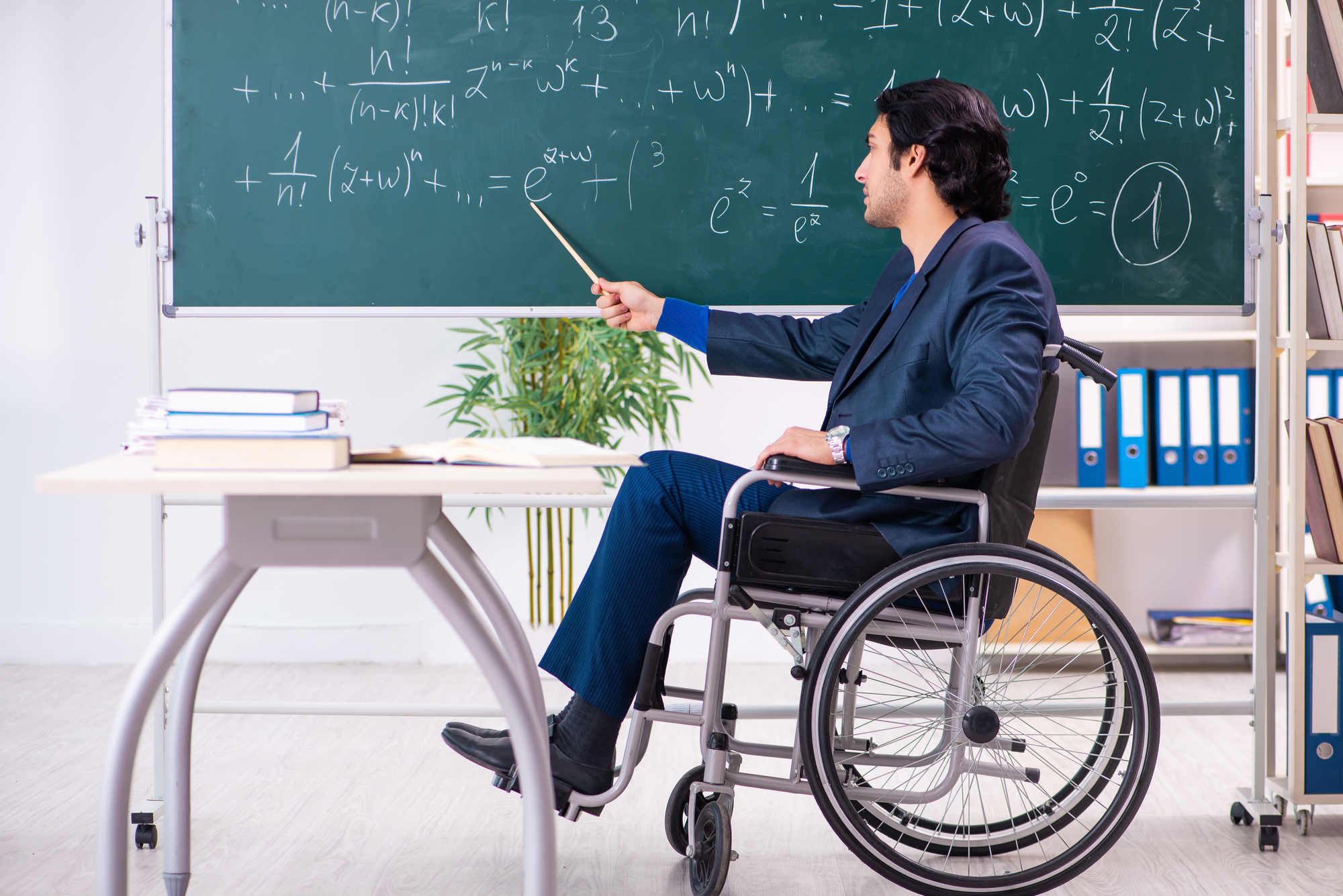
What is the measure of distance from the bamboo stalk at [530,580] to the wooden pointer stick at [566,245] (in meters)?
1.11

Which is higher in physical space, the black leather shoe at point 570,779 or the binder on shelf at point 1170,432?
the binder on shelf at point 1170,432

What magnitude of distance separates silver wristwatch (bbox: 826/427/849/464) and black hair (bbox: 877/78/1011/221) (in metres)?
0.49

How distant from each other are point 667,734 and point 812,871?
2.67 feet

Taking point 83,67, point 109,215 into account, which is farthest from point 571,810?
point 83,67

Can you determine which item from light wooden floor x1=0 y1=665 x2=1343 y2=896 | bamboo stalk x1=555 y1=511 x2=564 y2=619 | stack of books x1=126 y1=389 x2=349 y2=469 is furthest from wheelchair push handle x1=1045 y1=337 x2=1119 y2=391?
bamboo stalk x1=555 y1=511 x2=564 y2=619

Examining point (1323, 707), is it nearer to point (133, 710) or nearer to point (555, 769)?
point (555, 769)

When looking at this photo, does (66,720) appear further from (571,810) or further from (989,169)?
(989,169)

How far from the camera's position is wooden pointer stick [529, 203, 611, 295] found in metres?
2.05

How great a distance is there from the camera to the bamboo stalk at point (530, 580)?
3102 millimetres

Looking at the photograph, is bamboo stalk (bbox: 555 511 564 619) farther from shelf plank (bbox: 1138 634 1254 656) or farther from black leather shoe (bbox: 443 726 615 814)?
shelf plank (bbox: 1138 634 1254 656)

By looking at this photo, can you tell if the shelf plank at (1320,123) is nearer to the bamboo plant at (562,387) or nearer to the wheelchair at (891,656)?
the wheelchair at (891,656)

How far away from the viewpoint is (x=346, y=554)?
1160 millimetres

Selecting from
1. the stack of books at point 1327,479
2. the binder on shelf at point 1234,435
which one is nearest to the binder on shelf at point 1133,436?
the binder on shelf at point 1234,435

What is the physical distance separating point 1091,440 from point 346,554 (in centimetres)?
237
